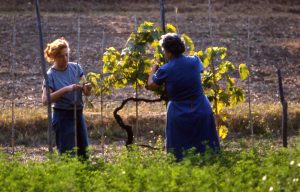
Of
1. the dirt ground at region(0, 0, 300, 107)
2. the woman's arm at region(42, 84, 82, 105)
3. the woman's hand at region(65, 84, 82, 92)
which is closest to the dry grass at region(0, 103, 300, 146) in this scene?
the dirt ground at region(0, 0, 300, 107)

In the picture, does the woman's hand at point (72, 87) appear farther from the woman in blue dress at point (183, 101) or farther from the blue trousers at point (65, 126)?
the woman in blue dress at point (183, 101)

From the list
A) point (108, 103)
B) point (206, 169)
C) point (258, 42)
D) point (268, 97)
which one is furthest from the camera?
point (258, 42)

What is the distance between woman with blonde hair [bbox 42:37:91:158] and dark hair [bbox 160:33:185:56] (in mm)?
761

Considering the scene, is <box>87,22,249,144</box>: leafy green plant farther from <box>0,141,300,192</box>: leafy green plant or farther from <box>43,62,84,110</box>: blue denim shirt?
<box>0,141,300,192</box>: leafy green plant

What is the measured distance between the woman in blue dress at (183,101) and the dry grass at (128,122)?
4593mm

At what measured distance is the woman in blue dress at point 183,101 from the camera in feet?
21.8

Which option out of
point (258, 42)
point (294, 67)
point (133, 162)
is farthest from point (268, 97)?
point (133, 162)

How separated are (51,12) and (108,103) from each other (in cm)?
1113

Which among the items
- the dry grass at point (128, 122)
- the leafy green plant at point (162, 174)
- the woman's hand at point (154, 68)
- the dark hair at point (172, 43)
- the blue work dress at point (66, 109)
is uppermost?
the dark hair at point (172, 43)

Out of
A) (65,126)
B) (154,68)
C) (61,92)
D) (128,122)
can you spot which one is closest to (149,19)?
(128,122)

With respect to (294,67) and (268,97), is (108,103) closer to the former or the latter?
(268,97)

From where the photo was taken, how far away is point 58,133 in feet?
23.1

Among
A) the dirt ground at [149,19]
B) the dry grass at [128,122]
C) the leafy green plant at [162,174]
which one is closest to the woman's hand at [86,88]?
the leafy green plant at [162,174]

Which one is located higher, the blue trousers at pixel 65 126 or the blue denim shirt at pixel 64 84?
the blue denim shirt at pixel 64 84
